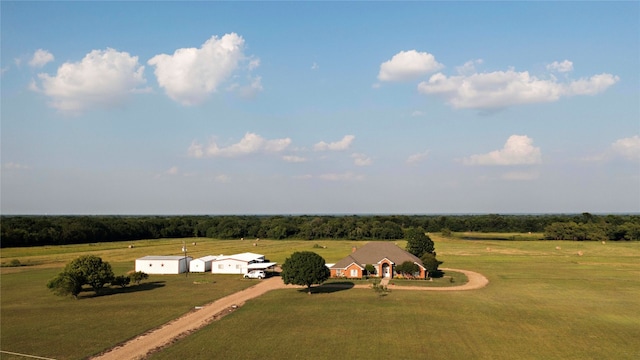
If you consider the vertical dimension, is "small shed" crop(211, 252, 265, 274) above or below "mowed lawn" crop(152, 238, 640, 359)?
above

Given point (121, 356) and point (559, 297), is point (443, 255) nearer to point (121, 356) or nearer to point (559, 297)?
point (559, 297)

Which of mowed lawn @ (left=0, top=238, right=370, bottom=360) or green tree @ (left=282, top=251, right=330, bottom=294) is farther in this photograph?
green tree @ (left=282, top=251, right=330, bottom=294)

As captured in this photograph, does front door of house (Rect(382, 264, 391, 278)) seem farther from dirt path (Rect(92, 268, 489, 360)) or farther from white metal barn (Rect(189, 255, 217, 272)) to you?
white metal barn (Rect(189, 255, 217, 272))

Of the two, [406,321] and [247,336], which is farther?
[406,321]

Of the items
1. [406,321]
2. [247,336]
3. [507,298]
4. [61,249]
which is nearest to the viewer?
[247,336]

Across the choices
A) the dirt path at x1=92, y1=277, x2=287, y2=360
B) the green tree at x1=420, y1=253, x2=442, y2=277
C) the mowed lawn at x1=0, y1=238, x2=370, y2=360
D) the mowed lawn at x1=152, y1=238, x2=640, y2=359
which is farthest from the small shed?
the green tree at x1=420, y1=253, x2=442, y2=277

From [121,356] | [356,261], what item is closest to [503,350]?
[121,356]

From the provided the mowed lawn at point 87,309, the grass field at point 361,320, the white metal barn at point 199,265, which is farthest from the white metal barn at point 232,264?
the grass field at point 361,320
